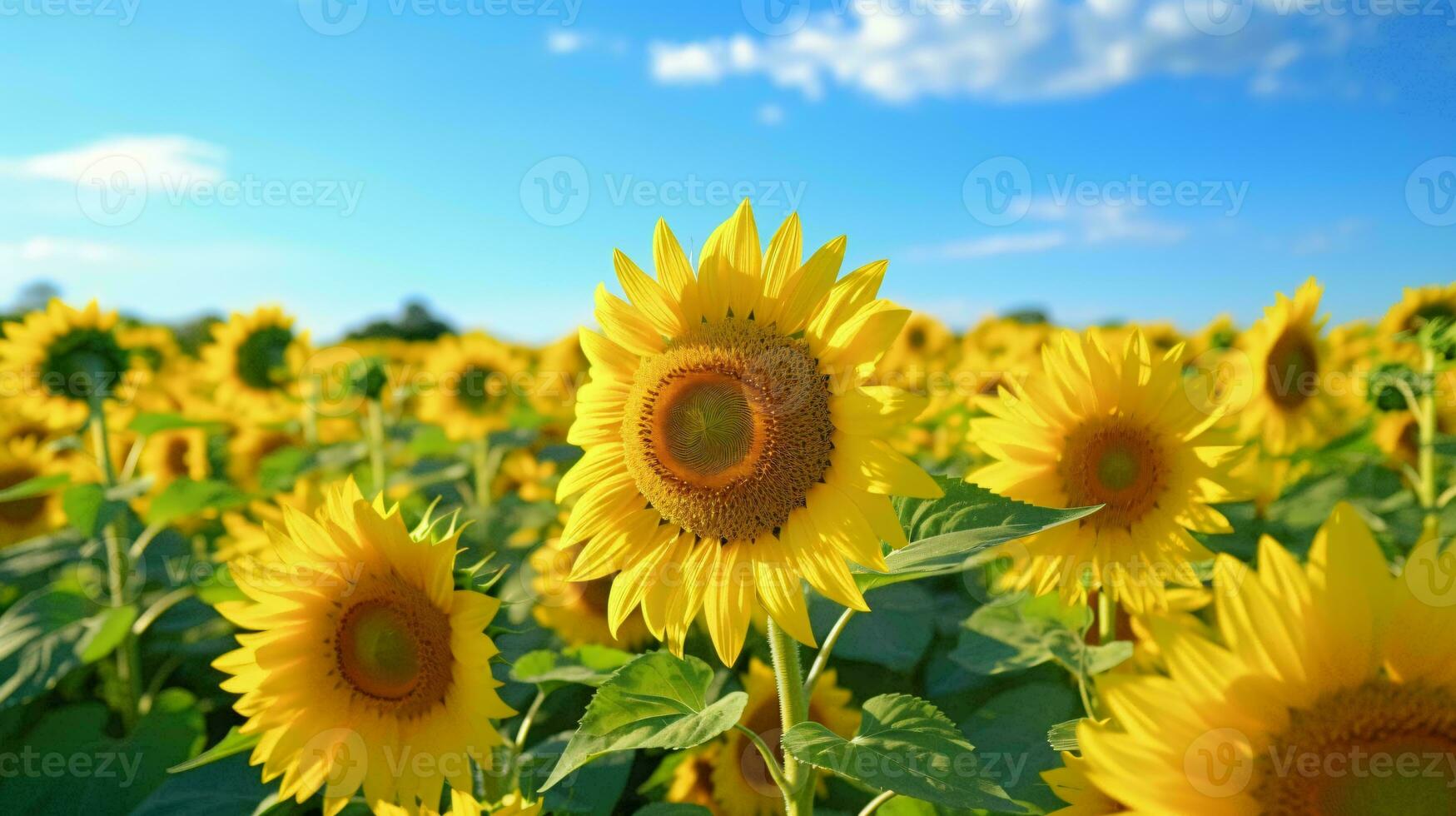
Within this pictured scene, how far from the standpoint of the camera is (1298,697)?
1.12 meters

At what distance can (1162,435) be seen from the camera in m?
2.30

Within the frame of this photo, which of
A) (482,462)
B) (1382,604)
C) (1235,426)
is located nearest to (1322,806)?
(1382,604)

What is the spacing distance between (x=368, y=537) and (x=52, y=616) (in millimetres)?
2313

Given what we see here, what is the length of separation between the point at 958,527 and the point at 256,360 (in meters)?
5.98

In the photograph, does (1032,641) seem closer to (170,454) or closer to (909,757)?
(909,757)

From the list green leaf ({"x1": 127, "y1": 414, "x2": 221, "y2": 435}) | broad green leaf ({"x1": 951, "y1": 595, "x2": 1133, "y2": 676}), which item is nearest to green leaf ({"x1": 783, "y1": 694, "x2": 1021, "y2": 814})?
broad green leaf ({"x1": 951, "y1": 595, "x2": 1133, "y2": 676})

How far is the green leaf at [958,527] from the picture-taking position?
4.33 ft

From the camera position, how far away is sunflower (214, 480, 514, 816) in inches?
78.7

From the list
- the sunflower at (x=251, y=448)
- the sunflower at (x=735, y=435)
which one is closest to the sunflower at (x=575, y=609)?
the sunflower at (x=735, y=435)

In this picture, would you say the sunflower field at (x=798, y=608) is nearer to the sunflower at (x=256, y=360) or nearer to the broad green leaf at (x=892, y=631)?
the broad green leaf at (x=892, y=631)

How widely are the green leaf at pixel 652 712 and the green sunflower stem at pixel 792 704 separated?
0.13 meters

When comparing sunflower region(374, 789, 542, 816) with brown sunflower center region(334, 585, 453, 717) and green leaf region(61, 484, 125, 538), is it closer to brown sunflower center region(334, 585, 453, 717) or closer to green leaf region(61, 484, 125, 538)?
brown sunflower center region(334, 585, 453, 717)

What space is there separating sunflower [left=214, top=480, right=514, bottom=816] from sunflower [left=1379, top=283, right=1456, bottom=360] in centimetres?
512

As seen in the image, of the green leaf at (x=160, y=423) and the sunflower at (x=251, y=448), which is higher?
the green leaf at (x=160, y=423)
